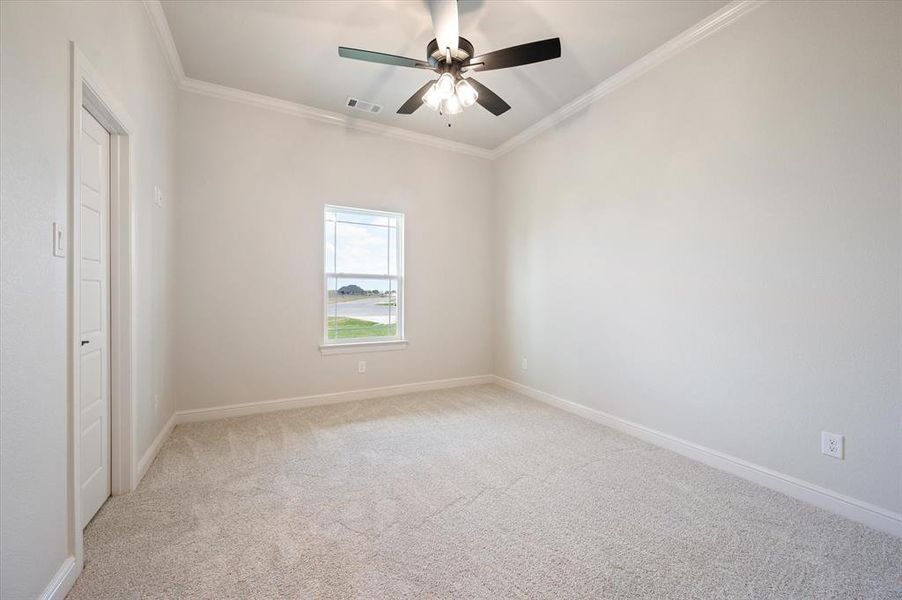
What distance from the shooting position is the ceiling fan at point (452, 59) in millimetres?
2275

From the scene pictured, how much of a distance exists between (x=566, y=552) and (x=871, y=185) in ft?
7.92

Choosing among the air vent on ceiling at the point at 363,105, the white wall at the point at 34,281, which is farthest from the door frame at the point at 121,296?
the air vent on ceiling at the point at 363,105

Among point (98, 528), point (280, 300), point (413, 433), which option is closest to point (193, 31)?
point (280, 300)

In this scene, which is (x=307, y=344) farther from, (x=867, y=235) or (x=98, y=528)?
(x=867, y=235)

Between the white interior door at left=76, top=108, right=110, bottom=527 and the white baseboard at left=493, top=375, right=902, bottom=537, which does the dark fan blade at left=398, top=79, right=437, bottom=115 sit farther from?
the white baseboard at left=493, top=375, right=902, bottom=537

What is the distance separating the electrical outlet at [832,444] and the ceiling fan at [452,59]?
8.71 feet

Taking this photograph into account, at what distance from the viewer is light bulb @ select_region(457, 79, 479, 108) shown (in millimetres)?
2562

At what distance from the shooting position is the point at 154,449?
8.80 ft

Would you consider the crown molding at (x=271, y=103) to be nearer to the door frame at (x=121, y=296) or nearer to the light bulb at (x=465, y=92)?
the door frame at (x=121, y=296)

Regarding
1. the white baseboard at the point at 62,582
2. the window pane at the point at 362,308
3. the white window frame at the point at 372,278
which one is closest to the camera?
the white baseboard at the point at 62,582

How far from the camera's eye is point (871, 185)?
197 centimetres

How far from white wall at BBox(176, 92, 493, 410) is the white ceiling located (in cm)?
48

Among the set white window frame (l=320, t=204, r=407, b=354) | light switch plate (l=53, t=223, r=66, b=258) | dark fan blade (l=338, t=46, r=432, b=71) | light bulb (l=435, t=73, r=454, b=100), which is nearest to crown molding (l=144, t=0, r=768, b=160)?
white window frame (l=320, t=204, r=407, b=354)

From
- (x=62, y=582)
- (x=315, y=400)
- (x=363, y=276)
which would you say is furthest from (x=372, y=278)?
(x=62, y=582)
